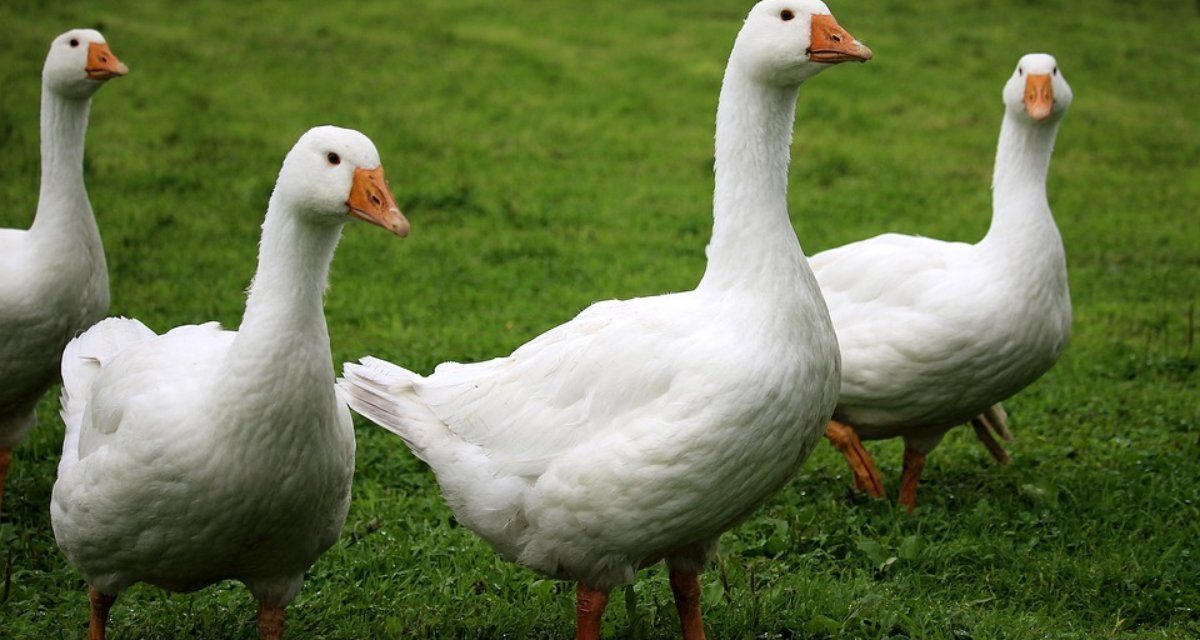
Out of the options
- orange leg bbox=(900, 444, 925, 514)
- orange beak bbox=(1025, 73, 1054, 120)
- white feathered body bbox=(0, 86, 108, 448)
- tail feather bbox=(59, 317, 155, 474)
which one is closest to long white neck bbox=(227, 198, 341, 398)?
tail feather bbox=(59, 317, 155, 474)

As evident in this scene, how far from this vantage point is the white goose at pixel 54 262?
559 centimetres

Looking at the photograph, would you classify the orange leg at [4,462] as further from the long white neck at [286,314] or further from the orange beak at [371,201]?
the orange beak at [371,201]

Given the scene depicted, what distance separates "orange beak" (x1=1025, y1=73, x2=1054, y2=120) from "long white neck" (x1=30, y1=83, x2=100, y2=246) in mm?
4386

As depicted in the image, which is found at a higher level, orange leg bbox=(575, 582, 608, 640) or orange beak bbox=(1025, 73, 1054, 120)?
orange beak bbox=(1025, 73, 1054, 120)

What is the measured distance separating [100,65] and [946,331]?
405 cm

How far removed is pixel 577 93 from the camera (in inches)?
542

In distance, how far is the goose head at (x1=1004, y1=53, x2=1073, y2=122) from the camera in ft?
20.0

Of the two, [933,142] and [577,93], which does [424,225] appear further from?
[933,142]

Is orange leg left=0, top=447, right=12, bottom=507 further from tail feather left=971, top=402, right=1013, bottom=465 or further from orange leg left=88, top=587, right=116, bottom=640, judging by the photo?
tail feather left=971, top=402, right=1013, bottom=465

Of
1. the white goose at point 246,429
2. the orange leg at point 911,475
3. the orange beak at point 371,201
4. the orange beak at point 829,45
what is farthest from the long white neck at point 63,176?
the orange leg at point 911,475

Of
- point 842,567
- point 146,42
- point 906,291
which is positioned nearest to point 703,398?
point 842,567

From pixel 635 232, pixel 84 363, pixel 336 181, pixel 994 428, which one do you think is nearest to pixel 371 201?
pixel 336 181

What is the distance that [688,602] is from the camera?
4.58 meters

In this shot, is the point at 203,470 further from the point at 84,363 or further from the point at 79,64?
the point at 79,64
